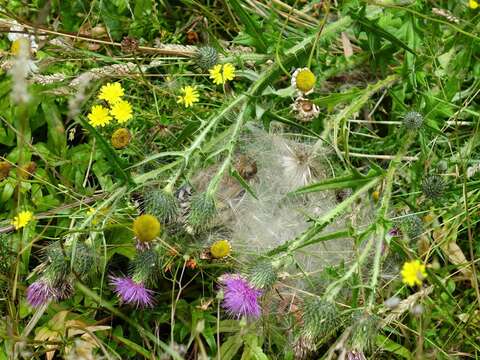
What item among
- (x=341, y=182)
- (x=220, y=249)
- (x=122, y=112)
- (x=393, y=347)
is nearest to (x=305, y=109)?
(x=341, y=182)

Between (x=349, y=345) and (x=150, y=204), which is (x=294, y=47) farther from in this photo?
(x=349, y=345)

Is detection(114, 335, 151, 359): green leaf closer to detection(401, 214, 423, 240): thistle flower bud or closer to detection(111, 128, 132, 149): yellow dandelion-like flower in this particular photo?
detection(111, 128, 132, 149): yellow dandelion-like flower

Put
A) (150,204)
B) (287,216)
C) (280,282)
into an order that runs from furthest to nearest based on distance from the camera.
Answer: (287,216) < (280,282) < (150,204)

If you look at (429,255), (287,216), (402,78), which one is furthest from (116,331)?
(402,78)

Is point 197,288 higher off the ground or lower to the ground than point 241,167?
lower

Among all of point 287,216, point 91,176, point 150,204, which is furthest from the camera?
point 91,176

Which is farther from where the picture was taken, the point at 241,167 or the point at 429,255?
the point at 241,167
